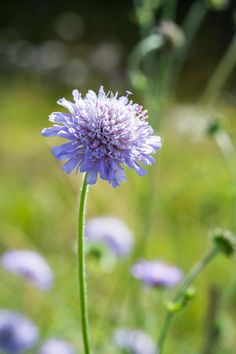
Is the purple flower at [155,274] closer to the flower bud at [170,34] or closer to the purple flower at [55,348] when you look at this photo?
the purple flower at [55,348]

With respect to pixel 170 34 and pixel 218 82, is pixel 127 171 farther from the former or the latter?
pixel 218 82

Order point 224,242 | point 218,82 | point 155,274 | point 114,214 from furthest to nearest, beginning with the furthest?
point 218,82, point 114,214, point 155,274, point 224,242

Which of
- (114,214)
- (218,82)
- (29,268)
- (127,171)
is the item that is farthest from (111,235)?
(218,82)

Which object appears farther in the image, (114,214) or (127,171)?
(114,214)

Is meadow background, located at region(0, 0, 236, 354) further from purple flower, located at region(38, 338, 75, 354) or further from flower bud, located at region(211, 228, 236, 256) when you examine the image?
flower bud, located at region(211, 228, 236, 256)

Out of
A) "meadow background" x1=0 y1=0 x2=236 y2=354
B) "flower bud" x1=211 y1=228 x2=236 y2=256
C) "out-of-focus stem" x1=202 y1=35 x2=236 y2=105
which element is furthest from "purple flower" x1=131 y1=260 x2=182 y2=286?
"out-of-focus stem" x1=202 y1=35 x2=236 y2=105

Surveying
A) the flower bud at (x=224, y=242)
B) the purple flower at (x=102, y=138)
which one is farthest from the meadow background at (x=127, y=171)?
the purple flower at (x=102, y=138)
